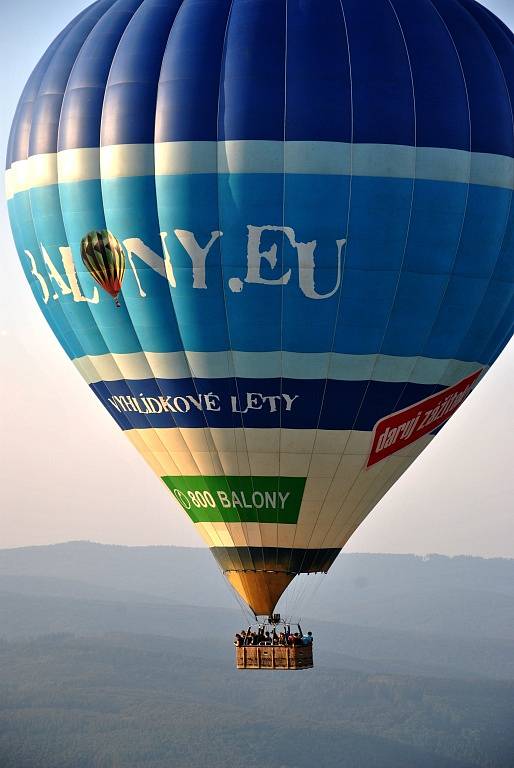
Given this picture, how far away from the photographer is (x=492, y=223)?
29.1m

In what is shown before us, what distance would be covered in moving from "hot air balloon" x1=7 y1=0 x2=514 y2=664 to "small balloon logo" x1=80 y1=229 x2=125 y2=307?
3.4 inches

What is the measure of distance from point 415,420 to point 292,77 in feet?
24.4

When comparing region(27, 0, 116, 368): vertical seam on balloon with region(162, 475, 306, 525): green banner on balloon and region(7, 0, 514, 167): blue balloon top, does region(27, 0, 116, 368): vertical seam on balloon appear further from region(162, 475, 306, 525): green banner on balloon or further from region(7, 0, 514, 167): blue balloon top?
region(162, 475, 306, 525): green banner on balloon

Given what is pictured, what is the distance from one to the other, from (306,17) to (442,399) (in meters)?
8.16

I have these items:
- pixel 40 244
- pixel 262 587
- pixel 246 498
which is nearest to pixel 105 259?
pixel 40 244

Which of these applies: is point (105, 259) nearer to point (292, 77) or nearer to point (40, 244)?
point (40, 244)

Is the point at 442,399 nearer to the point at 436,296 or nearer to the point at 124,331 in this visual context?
the point at 436,296

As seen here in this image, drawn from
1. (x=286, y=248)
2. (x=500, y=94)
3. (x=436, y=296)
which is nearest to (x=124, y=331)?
(x=286, y=248)

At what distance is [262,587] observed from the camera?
30.4 m

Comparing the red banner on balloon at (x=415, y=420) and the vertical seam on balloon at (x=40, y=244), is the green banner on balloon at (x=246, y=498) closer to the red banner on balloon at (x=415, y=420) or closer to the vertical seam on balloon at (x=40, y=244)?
the red banner on balloon at (x=415, y=420)

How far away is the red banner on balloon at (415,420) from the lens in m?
30.0

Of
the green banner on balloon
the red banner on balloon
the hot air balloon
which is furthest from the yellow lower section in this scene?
the red banner on balloon

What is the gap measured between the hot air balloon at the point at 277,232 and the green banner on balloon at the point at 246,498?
4 centimetres

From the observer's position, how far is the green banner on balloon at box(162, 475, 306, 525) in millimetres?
29750
